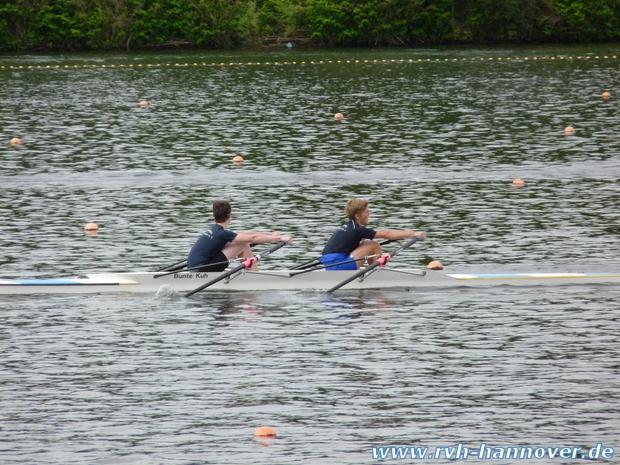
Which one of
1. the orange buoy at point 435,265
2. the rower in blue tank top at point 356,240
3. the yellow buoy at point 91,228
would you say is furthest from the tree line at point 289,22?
the rower in blue tank top at point 356,240

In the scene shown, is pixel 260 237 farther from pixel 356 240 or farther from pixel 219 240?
pixel 356 240

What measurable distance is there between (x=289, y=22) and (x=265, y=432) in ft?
176

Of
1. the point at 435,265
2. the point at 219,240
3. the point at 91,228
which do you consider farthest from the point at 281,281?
the point at 91,228

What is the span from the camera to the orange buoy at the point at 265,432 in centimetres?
1032

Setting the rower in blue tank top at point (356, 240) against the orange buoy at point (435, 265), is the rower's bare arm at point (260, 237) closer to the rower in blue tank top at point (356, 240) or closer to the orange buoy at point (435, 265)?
the rower in blue tank top at point (356, 240)

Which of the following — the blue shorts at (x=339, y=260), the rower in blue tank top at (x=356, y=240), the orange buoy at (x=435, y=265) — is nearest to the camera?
the rower in blue tank top at (x=356, y=240)

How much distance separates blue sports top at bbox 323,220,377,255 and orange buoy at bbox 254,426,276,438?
564 centimetres

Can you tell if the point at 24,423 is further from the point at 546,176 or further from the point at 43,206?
the point at 546,176

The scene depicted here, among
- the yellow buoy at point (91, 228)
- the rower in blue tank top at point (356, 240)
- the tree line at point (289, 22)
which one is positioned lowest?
the yellow buoy at point (91, 228)

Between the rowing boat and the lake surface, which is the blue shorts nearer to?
the rowing boat

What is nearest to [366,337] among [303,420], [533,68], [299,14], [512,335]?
[512,335]

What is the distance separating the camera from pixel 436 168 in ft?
84.8

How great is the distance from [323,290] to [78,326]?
11.3 ft

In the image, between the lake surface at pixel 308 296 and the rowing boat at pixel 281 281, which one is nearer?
the lake surface at pixel 308 296
